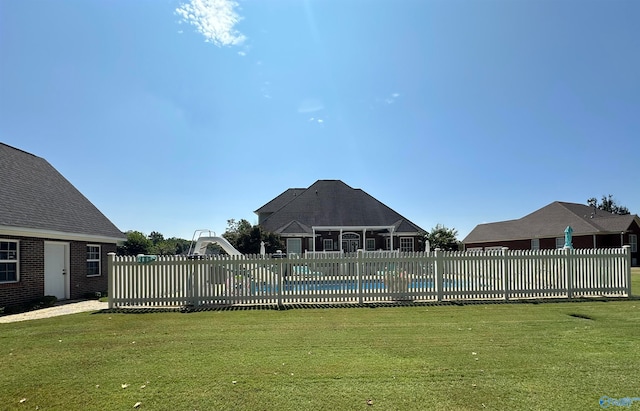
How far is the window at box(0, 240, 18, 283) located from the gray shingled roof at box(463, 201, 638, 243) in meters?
39.4

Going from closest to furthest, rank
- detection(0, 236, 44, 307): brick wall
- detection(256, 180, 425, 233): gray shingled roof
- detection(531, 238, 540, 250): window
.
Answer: detection(0, 236, 44, 307): brick wall → detection(256, 180, 425, 233): gray shingled roof → detection(531, 238, 540, 250): window

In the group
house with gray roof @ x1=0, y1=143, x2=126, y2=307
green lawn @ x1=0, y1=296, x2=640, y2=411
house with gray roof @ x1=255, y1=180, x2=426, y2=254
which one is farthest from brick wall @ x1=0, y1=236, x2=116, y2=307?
house with gray roof @ x1=255, y1=180, x2=426, y2=254

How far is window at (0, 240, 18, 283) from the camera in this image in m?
12.0

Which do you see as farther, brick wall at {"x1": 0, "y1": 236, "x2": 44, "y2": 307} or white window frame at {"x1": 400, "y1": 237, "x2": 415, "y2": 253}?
white window frame at {"x1": 400, "y1": 237, "x2": 415, "y2": 253}

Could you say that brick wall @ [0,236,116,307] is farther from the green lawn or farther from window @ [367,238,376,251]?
window @ [367,238,376,251]

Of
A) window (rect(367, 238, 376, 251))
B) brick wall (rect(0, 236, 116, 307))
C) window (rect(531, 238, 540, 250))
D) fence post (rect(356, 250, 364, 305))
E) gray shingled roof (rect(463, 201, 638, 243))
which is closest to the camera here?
fence post (rect(356, 250, 364, 305))

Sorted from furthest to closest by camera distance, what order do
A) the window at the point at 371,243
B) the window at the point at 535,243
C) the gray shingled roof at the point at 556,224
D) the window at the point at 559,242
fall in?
the window at the point at 535,243 → the window at the point at 559,242 → the window at the point at 371,243 → the gray shingled roof at the point at 556,224

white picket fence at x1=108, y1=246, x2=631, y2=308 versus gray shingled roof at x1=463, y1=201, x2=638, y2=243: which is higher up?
gray shingled roof at x1=463, y1=201, x2=638, y2=243

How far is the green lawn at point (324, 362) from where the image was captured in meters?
4.34

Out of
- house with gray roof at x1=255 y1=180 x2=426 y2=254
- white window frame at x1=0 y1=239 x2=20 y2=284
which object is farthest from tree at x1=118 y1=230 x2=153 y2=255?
white window frame at x1=0 y1=239 x2=20 y2=284

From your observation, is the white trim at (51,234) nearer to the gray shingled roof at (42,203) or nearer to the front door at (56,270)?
the gray shingled roof at (42,203)

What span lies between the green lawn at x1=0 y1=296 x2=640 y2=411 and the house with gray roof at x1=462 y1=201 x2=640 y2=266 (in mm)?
27016

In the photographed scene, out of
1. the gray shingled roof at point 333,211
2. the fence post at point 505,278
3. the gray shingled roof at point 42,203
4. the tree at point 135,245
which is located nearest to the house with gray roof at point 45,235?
the gray shingled roof at point 42,203

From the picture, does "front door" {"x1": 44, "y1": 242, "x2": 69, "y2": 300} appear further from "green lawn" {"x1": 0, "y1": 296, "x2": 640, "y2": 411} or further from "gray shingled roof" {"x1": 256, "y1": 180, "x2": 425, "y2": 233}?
"gray shingled roof" {"x1": 256, "y1": 180, "x2": 425, "y2": 233}
